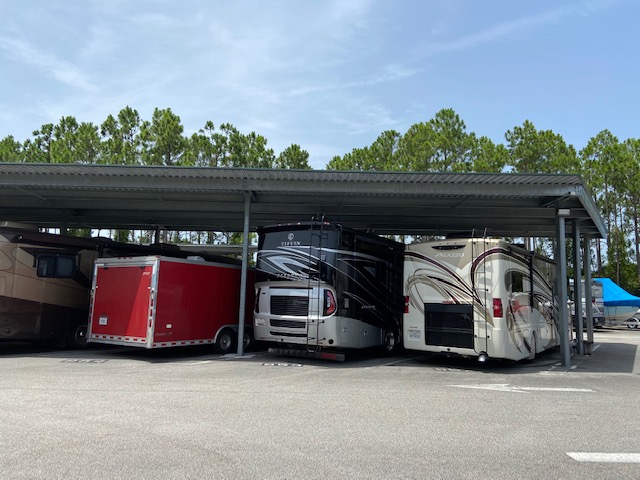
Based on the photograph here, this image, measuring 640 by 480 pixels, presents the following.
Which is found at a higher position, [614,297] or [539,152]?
[539,152]

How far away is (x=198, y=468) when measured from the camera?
169 inches

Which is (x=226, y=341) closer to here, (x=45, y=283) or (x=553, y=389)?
(x=45, y=283)

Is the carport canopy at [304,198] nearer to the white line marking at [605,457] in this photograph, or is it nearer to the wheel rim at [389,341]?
the wheel rim at [389,341]

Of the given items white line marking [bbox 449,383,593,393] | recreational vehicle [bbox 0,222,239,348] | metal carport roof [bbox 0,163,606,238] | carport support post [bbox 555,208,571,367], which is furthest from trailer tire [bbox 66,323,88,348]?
carport support post [bbox 555,208,571,367]

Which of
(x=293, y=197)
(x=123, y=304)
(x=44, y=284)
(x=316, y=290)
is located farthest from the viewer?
(x=293, y=197)

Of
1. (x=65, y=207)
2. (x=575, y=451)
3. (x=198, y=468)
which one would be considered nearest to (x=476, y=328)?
(x=575, y=451)

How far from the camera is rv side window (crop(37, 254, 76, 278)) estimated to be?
41.5 ft

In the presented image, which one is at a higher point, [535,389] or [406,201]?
[406,201]

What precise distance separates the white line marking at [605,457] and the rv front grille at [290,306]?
686 cm

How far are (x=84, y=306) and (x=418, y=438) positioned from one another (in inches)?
439

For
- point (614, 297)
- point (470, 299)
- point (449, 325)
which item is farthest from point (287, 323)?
point (614, 297)

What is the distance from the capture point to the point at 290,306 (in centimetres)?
1144

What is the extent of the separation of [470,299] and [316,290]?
334cm

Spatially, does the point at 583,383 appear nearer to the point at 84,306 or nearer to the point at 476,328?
the point at 476,328
